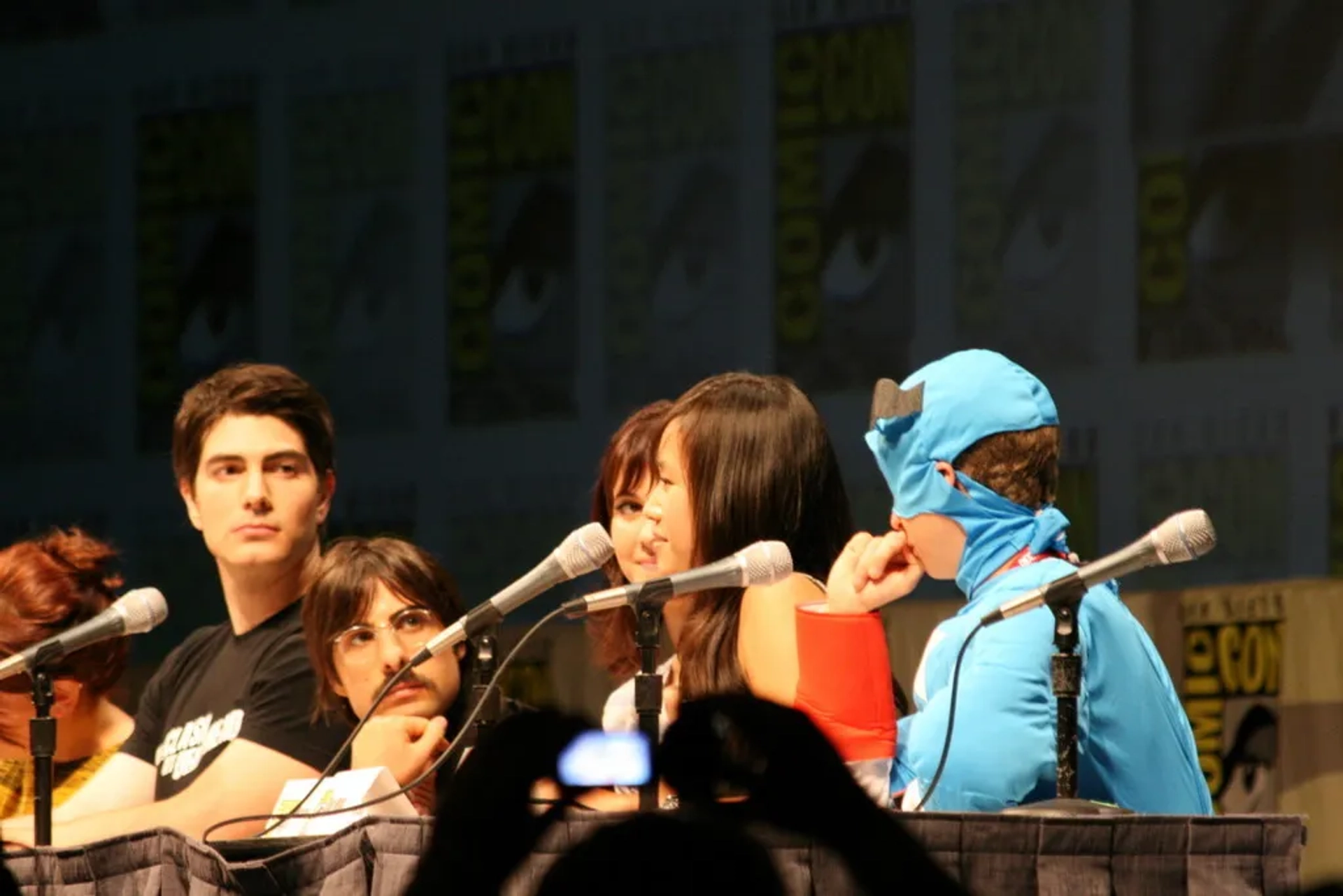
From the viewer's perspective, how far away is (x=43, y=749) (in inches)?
126

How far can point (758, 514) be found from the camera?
3334mm

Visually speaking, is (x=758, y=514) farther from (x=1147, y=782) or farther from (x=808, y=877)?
(x=808, y=877)

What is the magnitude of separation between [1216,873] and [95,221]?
15.5 feet

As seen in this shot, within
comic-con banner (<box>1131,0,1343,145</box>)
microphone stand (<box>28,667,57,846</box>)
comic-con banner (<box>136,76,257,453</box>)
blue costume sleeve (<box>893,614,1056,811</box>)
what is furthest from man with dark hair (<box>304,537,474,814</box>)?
comic-con banner (<box>136,76,257,453</box>)

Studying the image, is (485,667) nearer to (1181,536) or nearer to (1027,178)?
(1181,536)

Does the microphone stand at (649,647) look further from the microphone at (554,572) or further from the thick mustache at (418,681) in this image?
the thick mustache at (418,681)

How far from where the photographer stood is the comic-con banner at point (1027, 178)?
4.74 metres

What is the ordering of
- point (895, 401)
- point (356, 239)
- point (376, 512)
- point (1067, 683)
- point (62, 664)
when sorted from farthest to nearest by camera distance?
point (356, 239) < point (376, 512) < point (62, 664) < point (895, 401) < point (1067, 683)

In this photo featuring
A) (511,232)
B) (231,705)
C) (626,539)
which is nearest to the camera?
(626,539)

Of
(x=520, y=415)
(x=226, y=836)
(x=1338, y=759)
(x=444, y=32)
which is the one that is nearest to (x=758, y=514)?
(x=226, y=836)

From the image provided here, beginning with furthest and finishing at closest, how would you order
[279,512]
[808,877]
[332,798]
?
[279,512], [332,798], [808,877]

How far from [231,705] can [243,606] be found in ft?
0.77

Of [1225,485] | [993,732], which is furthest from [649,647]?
[1225,485]

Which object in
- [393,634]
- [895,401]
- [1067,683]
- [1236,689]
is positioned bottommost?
[1236,689]
